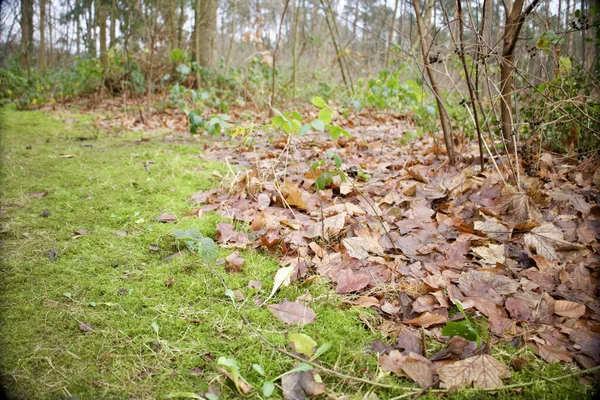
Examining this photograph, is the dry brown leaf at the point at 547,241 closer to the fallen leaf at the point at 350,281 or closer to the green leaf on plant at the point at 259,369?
the fallen leaf at the point at 350,281

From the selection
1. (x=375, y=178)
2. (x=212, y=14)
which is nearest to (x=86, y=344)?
(x=375, y=178)

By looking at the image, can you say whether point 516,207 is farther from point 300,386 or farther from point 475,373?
point 300,386

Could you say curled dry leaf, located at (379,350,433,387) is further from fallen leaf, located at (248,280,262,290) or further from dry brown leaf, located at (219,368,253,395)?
fallen leaf, located at (248,280,262,290)

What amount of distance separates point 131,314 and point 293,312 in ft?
2.11

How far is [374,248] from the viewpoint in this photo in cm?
186

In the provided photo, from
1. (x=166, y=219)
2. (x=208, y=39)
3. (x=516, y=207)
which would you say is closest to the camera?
(x=516, y=207)

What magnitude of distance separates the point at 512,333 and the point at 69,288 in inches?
70.3

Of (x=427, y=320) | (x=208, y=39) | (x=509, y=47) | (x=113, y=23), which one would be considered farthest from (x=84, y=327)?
(x=113, y=23)

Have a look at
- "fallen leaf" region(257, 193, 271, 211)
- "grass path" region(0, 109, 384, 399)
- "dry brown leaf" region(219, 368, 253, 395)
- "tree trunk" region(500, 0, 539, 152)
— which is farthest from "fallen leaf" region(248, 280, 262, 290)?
"tree trunk" region(500, 0, 539, 152)

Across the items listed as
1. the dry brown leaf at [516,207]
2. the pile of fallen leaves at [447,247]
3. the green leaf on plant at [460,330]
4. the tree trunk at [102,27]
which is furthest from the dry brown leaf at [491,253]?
the tree trunk at [102,27]

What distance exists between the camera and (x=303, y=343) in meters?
1.19

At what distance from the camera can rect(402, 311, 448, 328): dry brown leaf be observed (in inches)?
53.0

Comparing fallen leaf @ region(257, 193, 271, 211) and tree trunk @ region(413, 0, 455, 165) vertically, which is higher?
tree trunk @ region(413, 0, 455, 165)

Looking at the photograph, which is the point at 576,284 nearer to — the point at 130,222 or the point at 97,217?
the point at 130,222
